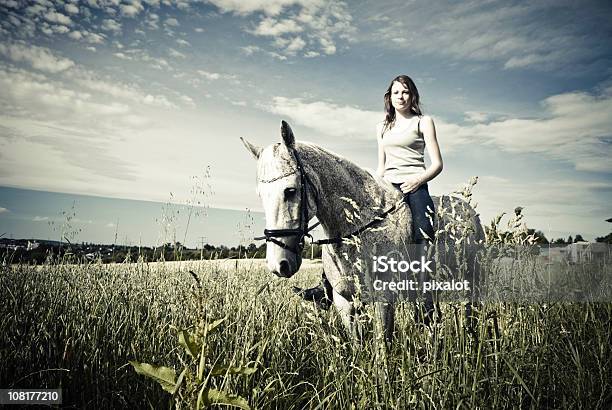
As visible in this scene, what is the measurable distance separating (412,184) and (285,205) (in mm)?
1344

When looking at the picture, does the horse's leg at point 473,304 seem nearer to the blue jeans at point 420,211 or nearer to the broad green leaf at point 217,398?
the blue jeans at point 420,211

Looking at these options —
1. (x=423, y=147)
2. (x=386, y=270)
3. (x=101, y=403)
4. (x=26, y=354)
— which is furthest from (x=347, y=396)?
(x=423, y=147)

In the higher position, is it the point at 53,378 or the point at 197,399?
the point at 197,399

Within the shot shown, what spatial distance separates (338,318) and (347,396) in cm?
143

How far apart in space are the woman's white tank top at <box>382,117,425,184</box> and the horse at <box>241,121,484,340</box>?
0.82 feet

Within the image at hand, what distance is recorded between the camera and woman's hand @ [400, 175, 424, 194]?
3.69 meters

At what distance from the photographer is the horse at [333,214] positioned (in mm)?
3078

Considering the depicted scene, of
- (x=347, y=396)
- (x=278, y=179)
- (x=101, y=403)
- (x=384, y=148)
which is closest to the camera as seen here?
(x=347, y=396)

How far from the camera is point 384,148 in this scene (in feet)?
13.6

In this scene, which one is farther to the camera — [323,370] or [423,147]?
[423,147]

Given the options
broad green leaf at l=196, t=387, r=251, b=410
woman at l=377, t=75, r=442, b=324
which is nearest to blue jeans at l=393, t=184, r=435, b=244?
woman at l=377, t=75, r=442, b=324

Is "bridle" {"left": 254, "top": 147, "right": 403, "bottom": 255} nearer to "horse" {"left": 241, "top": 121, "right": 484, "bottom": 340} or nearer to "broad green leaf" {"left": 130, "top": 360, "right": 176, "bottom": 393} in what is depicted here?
"horse" {"left": 241, "top": 121, "right": 484, "bottom": 340}

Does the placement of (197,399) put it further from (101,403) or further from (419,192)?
(419,192)

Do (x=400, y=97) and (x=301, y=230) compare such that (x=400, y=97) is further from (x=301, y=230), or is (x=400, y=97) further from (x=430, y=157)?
(x=301, y=230)
